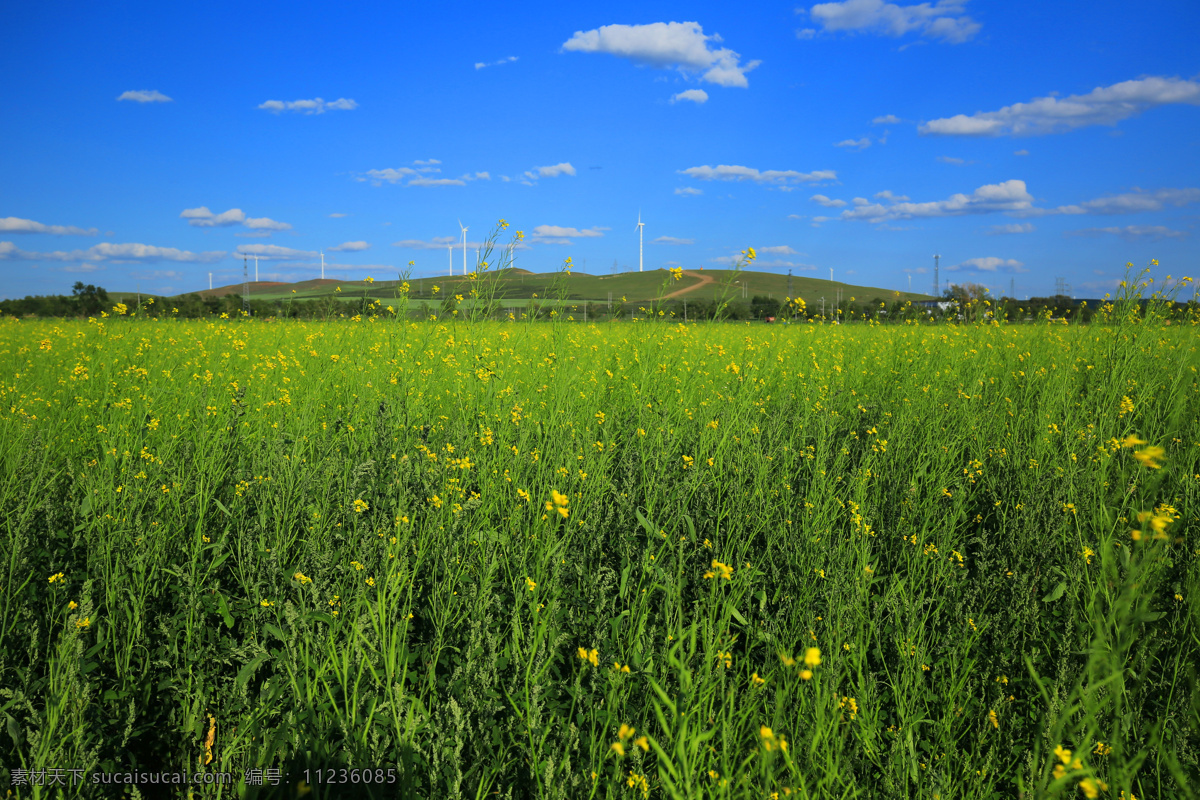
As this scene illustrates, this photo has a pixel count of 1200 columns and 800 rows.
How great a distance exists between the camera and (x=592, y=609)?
2.02 meters

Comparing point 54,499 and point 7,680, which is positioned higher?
point 54,499

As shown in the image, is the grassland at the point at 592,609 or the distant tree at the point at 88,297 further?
the distant tree at the point at 88,297

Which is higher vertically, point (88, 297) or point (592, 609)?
point (88, 297)

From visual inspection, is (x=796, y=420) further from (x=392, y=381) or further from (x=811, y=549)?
(x=392, y=381)

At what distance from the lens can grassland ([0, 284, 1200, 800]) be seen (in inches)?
55.7

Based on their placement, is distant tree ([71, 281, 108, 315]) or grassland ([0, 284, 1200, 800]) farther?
distant tree ([71, 281, 108, 315])

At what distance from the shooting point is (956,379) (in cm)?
522

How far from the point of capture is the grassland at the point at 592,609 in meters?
1.41

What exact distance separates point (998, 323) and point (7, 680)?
27.4 ft

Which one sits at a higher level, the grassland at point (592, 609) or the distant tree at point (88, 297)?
the distant tree at point (88, 297)

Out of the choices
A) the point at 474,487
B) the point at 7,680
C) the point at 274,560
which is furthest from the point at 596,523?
the point at 7,680

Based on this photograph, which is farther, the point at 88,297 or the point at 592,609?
the point at 88,297

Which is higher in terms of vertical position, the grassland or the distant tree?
the distant tree

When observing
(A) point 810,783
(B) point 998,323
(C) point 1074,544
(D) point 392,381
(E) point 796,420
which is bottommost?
(A) point 810,783
